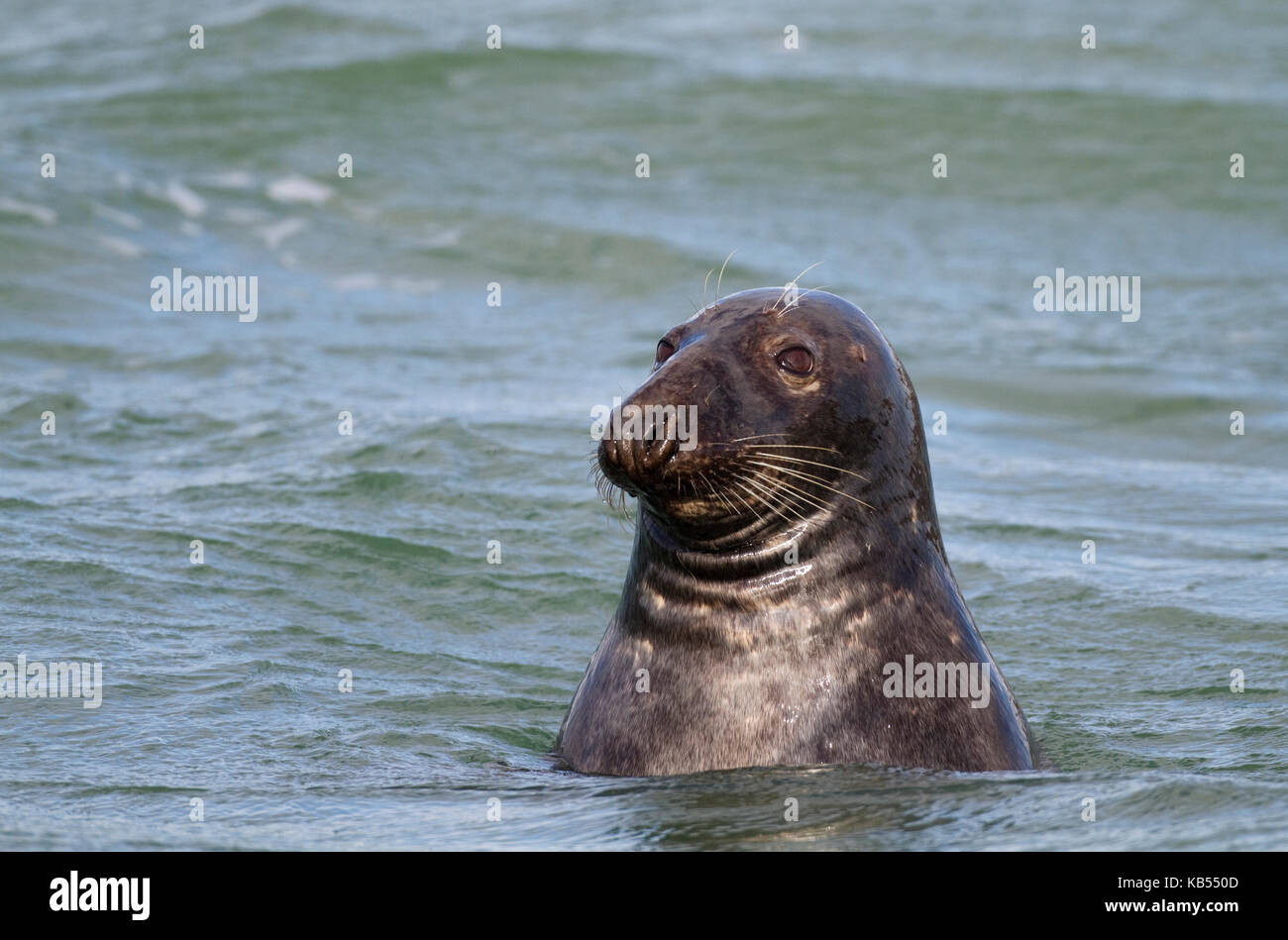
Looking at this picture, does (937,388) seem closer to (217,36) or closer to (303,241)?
(303,241)

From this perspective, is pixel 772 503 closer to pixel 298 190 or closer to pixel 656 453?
pixel 656 453

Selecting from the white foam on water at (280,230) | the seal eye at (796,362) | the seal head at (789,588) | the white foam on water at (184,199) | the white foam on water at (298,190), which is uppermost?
the white foam on water at (298,190)

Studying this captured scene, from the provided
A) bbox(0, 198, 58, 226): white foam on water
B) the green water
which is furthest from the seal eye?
bbox(0, 198, 58, 226): white foam on water

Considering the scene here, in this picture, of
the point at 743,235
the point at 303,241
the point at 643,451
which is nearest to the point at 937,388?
the point at 743,235

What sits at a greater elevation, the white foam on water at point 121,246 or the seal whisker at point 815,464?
the white foam on water at point 121,246

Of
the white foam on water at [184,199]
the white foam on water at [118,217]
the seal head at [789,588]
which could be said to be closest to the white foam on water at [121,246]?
the white foam on water at [118,217]

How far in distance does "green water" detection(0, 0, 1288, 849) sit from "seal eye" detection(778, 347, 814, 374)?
3.72 ft

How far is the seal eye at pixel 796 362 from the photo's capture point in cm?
565

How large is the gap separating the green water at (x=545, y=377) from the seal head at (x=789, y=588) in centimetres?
17

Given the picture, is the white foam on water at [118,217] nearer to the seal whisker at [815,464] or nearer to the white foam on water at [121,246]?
the white foam on water at [121,246]

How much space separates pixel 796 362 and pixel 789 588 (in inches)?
25.4

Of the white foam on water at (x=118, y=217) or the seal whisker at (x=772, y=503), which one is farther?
the white foam on water at (x=118, y=217)

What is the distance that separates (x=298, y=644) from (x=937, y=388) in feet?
23.6

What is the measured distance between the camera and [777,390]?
221 inches
